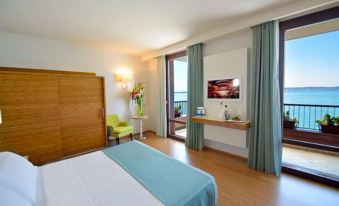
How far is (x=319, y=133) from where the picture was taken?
11.6ft

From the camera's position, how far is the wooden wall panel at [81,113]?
11.1 feet

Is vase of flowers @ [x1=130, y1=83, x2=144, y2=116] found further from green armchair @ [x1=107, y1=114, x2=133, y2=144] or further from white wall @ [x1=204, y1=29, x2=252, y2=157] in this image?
white wall @ [x1=204, y1=29, x2=252, y2=157]

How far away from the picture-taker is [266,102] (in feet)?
8.63

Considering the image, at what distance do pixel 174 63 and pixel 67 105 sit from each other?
3.14m

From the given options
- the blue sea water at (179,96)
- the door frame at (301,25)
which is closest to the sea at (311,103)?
the door frame at (301,25)

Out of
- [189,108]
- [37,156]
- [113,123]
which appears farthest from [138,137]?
[37,156]

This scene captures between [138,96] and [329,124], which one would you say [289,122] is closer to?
[329,124]

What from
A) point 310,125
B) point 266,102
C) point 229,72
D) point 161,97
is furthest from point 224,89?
point 310,125

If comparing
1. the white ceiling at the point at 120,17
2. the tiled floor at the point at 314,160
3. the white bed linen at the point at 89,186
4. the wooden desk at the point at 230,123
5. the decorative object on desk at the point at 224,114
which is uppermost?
the white ceiling at the point at 120,17

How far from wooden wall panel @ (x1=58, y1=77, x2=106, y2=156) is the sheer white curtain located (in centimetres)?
171

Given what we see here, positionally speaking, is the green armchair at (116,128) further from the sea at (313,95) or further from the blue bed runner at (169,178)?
the sea at (313,95)

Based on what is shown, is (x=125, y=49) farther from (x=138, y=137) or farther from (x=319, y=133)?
(x=319, y=133)

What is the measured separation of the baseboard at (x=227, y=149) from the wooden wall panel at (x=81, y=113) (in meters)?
2.71

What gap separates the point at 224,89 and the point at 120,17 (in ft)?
8.03
